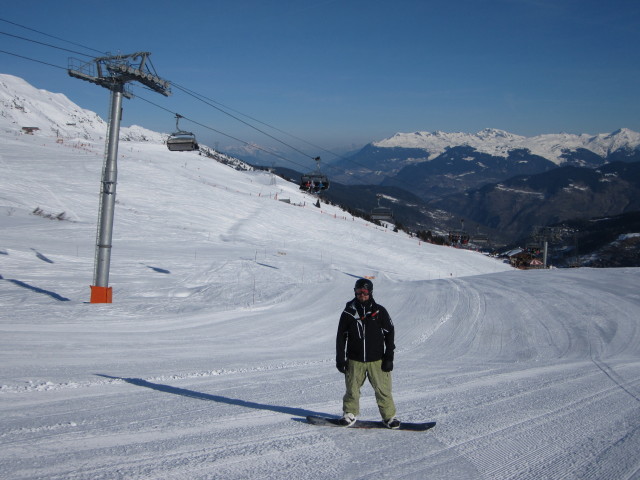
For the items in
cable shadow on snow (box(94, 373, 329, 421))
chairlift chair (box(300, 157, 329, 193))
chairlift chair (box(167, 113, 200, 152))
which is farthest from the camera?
chairlift chair (box(300, 157, 329, 193))

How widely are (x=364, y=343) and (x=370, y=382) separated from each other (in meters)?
0.51

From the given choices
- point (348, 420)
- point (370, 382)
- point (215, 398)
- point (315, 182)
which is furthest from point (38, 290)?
point (315, 182)

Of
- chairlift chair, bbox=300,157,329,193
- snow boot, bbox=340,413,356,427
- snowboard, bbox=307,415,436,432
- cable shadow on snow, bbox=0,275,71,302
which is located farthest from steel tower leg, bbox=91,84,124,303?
chairlift chair, bbox=300,157,329,193

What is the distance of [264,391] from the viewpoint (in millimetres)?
7527

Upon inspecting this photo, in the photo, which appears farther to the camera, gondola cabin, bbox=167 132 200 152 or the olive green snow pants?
gondola cabin, bbox=167 132 200 152

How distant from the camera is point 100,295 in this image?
15000 millimetres

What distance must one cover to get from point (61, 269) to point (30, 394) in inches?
570

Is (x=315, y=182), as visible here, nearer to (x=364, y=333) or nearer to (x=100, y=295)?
(x=100, y=295)

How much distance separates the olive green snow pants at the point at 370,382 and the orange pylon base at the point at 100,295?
11484mm

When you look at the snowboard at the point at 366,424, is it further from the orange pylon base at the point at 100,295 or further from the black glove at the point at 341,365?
the orange pylon base at the point at 100,295

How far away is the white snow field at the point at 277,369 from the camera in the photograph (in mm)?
4895

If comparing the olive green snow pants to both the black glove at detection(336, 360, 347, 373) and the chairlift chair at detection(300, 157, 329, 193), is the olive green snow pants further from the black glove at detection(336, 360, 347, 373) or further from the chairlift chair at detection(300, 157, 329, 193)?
the chairlift chair at detection(300, 157, 329, 193)

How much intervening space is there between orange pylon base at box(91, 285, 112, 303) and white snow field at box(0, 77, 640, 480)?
2.52 feet

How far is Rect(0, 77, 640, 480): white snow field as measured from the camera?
4.89 metres
